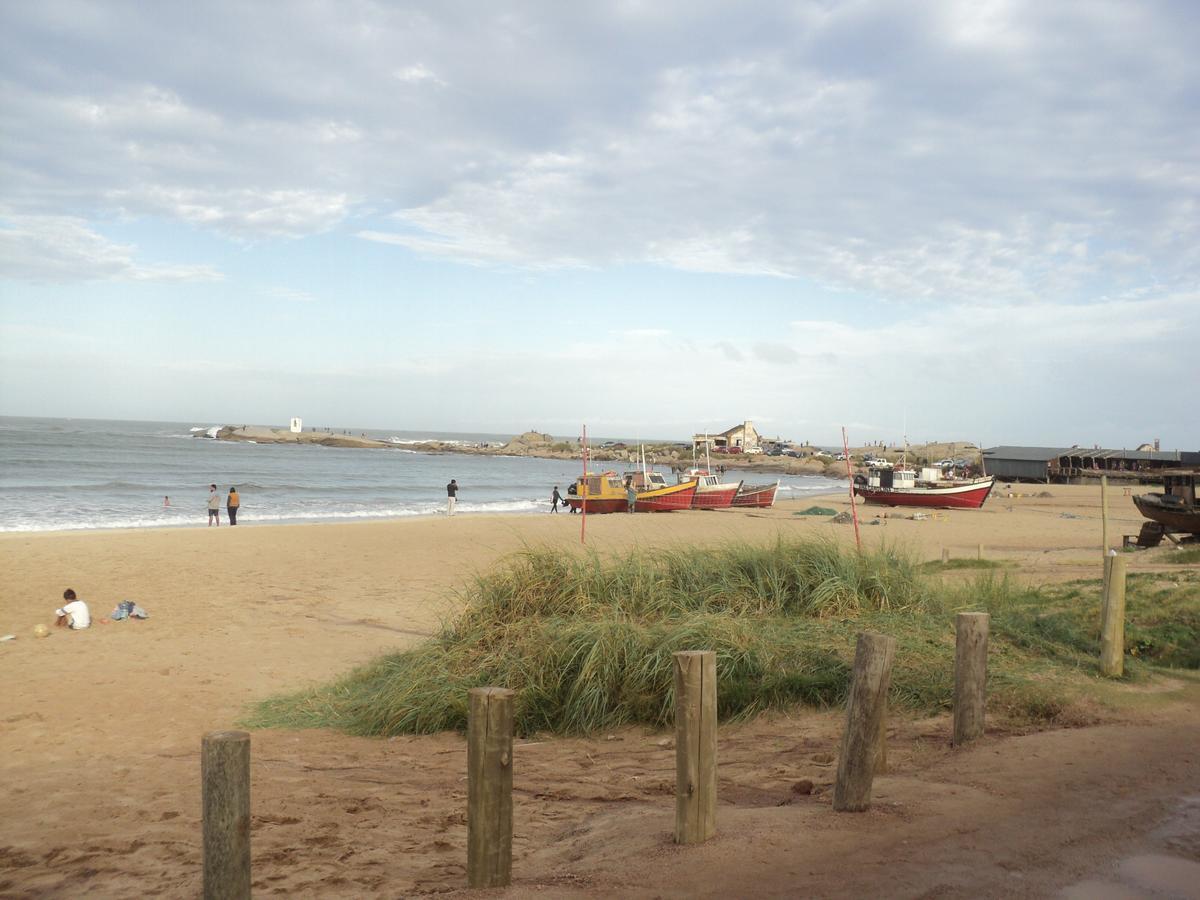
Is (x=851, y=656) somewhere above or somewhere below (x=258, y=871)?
above

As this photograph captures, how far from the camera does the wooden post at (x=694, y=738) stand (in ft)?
15.4

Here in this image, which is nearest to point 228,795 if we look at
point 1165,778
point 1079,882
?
point 1079,882

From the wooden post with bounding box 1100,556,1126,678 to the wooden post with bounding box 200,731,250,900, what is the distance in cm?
743

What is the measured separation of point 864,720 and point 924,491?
41303 mm

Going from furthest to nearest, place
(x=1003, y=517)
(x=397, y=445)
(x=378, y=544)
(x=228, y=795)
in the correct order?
1. (x=397, y=445)
2. (x=1003, y=517)
3. (x=378, y=544)
4. (x=228, y=795)

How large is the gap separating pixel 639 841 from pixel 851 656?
12.8 feet

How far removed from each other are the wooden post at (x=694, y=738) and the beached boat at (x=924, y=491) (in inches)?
1628

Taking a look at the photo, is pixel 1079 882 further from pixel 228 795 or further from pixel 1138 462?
pixel 1138 462

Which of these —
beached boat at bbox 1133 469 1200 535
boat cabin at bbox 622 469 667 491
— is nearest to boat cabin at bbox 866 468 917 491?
boat cabin at bbox 622 469 667 491

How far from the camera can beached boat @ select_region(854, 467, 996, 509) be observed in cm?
4334

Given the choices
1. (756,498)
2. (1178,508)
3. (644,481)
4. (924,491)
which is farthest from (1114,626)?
(924,491)

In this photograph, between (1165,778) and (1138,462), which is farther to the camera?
(1138,462)

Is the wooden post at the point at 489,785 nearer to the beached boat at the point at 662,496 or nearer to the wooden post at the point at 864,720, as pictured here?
the wooden post at the point at 864,720

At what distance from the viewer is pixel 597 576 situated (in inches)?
392
